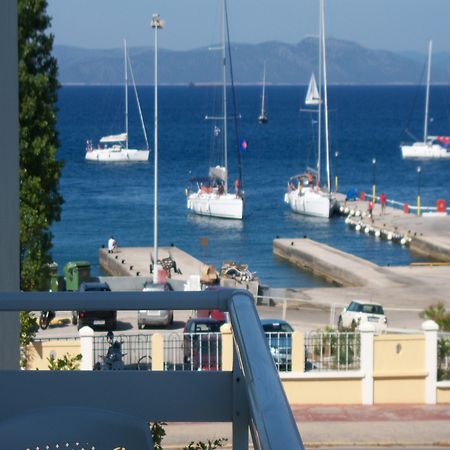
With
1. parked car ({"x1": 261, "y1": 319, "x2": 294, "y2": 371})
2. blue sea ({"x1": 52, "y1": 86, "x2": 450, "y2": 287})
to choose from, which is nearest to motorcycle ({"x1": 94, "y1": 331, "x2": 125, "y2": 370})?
parked car ({"x1": 261, "y1": 319, "x2": 294, "y2": 371})

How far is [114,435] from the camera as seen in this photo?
3.11m

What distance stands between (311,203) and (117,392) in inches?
2318

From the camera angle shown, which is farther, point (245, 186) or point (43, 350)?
point (245, 186)

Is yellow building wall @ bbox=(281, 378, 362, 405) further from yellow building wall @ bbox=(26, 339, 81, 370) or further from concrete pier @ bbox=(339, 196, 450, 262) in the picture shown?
concrete pier @ bbox=(339, 196, 450, 262)

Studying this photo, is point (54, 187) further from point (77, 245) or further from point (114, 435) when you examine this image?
point (77, 245)

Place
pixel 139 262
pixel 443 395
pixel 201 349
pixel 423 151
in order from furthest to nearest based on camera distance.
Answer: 1. pixel 423 151
2. pixel 139 262
3. pixel 443 395
4. pixel 201 349

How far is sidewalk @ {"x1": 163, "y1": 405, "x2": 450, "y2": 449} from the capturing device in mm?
15125

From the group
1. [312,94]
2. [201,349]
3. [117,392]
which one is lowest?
[201,349]

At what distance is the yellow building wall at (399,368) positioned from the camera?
17.2 m

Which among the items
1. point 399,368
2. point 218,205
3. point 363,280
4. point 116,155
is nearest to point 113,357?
point 399,368

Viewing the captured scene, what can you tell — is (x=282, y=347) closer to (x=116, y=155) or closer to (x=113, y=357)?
(x=113, y=357)

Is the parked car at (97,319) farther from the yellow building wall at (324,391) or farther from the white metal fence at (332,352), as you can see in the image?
the yellow building wall at (324,391)

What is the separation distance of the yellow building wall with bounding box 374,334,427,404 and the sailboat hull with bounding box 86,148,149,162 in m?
80.5

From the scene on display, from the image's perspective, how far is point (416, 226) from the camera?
52.7m
